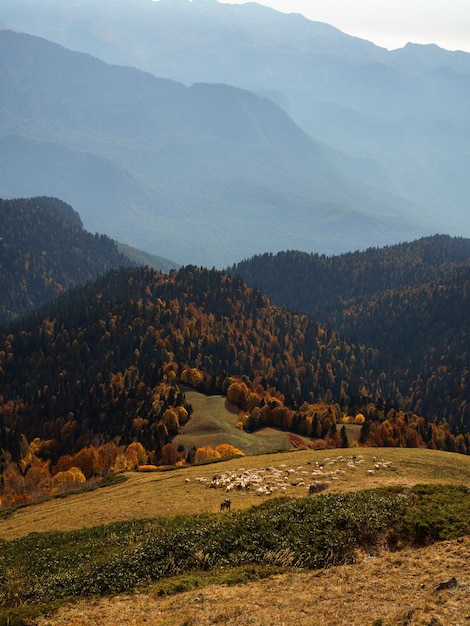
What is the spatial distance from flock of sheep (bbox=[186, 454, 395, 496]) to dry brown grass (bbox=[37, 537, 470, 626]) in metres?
27.8

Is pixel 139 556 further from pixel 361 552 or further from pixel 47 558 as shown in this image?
pixel 361 552

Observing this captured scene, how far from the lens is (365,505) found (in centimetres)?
5412

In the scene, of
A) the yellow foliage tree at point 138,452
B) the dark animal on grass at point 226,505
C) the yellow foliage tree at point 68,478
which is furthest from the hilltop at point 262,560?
the yellow foliage tree at point 138,452

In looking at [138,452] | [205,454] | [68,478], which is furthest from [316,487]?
[138,452]

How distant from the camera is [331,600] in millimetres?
38250

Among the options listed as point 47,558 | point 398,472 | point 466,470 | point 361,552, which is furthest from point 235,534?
point 466,470

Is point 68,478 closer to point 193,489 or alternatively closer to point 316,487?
point 193,489

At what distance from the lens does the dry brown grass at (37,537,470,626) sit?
3497cm

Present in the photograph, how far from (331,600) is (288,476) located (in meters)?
43.4

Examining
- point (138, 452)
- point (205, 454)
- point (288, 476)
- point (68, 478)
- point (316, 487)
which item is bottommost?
point (68, 478)

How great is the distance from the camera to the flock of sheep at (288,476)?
2940 inches

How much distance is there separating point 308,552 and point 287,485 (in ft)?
92.6

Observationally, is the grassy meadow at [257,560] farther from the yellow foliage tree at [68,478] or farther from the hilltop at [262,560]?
the yellow foliage tree at [68,478]

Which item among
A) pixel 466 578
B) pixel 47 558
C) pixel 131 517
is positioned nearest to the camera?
pixel 466 578
